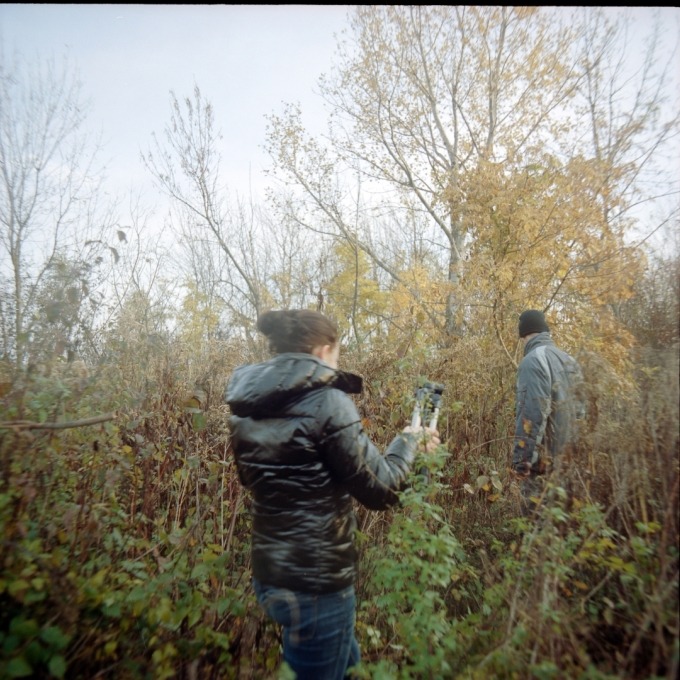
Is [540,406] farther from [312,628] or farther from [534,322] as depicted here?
[312,628]

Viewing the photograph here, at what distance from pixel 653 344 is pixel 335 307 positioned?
29.6 ft


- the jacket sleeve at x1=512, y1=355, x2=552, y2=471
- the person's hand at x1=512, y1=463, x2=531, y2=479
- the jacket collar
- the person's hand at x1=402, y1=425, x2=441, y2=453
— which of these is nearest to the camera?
the person's hand at x1=402, y1=425, x2=441, y2=453

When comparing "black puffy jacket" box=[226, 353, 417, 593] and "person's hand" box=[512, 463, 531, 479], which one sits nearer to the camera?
"black puffy jacket" box=[226, 353, 417, 593]

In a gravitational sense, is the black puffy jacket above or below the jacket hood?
below

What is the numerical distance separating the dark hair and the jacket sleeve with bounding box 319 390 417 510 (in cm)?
26

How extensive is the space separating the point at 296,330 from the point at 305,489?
2.22ft

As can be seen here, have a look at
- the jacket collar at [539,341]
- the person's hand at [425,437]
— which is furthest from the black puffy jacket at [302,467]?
the jacket collar at [539,341]

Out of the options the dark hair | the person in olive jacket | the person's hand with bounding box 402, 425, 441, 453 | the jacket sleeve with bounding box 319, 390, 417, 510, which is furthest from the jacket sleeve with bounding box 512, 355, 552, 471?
the dark hair

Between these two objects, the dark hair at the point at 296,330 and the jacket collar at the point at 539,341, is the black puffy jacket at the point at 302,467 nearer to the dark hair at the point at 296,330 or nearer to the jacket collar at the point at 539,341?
the dark hair at the point at 296,330

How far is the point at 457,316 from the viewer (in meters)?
6.82

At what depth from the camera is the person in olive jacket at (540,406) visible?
2576mm

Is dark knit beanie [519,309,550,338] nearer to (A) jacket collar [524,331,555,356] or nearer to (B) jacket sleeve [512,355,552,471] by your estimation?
(A) jacket collar [524,331,555,356]

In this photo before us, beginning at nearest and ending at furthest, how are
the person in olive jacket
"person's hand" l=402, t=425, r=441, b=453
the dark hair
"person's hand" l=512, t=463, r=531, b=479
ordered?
1. the dark hair
2. "person's hand" l=402, t=425, r=441, b=453
3. the person in olive jacket
4. "person's hand" l=512, t=463, r=531, b=479

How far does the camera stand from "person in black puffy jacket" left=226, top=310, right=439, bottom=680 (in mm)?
1788
